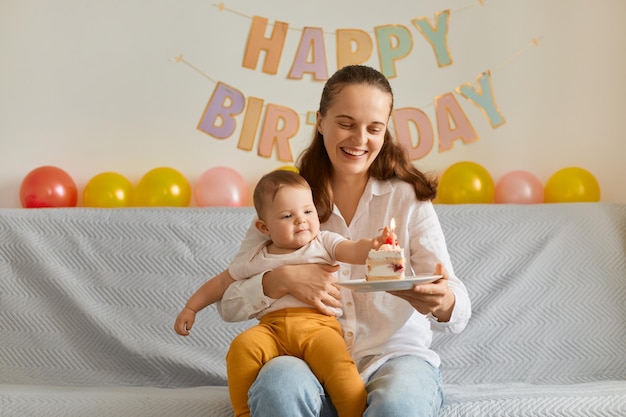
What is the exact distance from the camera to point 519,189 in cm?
296

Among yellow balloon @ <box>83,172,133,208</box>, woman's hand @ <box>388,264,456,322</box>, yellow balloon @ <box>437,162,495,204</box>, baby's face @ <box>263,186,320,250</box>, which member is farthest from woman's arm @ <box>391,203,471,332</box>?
yellow balloon @ <box>83,172,133,208</box>

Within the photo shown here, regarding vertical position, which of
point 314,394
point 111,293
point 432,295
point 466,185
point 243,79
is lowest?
point 111,293

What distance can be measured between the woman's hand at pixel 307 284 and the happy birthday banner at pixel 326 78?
142 centimetres

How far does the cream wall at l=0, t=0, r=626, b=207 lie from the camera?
10.4ft

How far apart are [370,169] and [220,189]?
1.03 m

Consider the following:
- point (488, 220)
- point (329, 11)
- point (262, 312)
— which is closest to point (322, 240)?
point (262, 312)

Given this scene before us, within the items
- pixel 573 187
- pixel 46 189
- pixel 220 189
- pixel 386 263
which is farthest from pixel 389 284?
pixel 46 189

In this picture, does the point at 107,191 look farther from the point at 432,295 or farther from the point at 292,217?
the point at 432,295

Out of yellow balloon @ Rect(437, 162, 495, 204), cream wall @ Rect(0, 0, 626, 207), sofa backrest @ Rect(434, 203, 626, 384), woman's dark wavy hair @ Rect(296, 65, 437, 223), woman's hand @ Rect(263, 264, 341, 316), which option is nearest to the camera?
woman's hand @ Rect(263, 264, 341, 316)

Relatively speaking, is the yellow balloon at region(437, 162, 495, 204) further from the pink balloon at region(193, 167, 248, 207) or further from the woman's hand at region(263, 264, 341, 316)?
the woman's hand at region(263, 264, 341, 316)

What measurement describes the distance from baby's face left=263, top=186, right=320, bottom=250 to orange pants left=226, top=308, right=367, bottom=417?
181mm

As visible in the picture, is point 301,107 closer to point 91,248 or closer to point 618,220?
point 91,248

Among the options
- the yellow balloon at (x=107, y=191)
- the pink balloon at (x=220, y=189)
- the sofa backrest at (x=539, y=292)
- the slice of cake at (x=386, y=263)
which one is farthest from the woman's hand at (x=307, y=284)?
the yellow balloon at (x=107, y=191)

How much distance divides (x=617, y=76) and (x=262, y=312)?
206 centimetres
